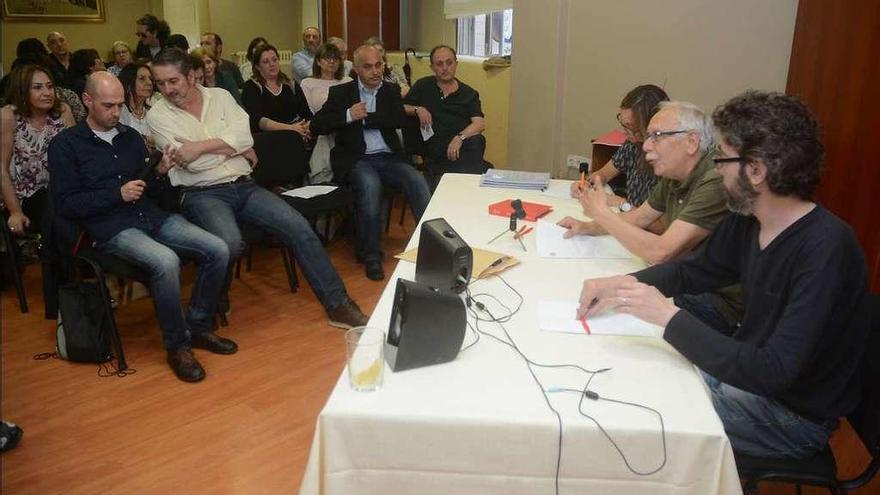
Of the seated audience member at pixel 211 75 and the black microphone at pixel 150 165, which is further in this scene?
the seated audience member at pixel 211 75

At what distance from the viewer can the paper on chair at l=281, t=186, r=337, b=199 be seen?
3.78m

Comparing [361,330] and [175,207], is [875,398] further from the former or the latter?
[175,207]

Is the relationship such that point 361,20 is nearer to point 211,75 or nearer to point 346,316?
point 211,75

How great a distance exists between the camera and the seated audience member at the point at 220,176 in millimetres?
3092

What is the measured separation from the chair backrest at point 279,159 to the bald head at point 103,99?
1.12m

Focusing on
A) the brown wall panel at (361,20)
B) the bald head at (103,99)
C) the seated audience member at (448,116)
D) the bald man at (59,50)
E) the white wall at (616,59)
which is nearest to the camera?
the bald head at (103,99)

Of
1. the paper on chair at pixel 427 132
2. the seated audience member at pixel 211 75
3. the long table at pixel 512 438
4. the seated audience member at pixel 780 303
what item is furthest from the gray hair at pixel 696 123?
the seated audience member at pixel 211 75

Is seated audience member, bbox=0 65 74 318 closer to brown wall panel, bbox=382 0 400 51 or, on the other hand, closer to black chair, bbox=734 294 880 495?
black chair, bbox=734 294 880 495

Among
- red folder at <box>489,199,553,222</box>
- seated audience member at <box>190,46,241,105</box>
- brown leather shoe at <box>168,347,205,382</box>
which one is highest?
seated audience member at <box>190,46,241,105</box>

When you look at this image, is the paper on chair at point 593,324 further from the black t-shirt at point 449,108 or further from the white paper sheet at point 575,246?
the black t-shirt at point 449,108

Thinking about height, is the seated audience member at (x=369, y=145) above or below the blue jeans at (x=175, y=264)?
above

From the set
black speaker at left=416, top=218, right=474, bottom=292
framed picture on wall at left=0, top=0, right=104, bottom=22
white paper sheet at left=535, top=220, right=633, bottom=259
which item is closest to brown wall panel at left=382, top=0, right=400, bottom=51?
framed picture on wall at left=0, top=0, right=104, bottom=22

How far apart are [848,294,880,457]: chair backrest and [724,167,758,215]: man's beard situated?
351 mm

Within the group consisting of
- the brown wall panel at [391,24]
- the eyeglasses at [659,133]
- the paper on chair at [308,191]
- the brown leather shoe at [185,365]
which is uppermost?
the brown wall panel at [391,24]
